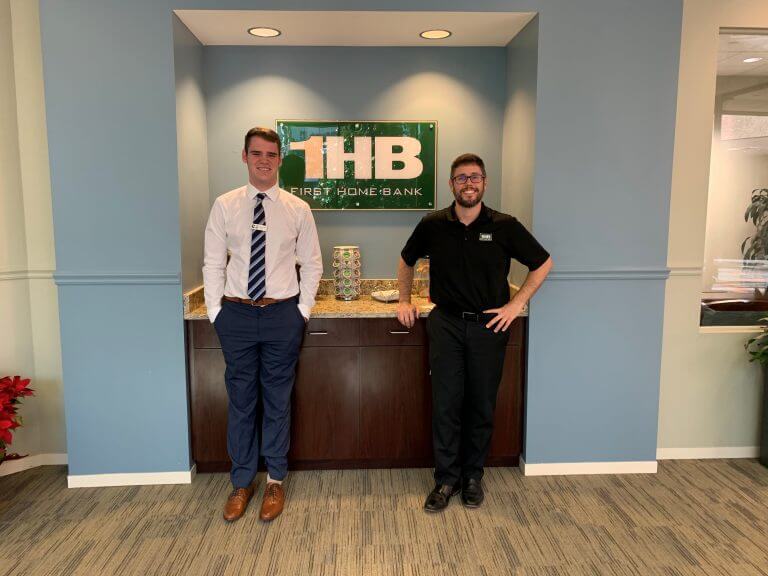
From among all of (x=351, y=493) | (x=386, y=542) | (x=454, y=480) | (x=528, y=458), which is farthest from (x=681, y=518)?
(x=351, y=493)

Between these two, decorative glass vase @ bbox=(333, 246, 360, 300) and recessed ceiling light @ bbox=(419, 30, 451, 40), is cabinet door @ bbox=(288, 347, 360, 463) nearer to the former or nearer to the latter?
decorative glass vase @ bbox=(333, 246, 360, 300)

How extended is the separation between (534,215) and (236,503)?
2054 millimetres

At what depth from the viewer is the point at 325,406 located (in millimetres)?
3119

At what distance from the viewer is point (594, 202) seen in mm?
3010

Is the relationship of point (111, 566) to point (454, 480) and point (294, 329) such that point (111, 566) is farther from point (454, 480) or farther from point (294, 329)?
point (454, 480)

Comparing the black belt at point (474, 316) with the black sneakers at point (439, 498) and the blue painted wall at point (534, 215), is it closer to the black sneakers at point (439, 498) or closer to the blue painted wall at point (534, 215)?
the blue painted wall at point (534, 215)

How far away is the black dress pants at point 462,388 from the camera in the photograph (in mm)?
2756

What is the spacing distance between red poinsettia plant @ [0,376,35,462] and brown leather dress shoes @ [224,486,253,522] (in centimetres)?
110

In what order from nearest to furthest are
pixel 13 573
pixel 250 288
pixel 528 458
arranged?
pixel 13 573 → pixel 250 288 → pixel 528 458

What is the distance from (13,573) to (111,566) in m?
0.38

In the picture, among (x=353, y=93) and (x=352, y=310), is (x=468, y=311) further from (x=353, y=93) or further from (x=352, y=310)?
(x=353, y=93)

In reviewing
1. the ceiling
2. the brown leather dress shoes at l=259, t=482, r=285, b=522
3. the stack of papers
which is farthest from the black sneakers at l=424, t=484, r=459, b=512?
the ceiling

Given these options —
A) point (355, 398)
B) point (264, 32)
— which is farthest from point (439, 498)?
point (264, 32)

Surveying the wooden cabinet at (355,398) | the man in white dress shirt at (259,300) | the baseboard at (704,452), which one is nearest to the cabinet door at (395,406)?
the wooden cabinet at (355,398)
